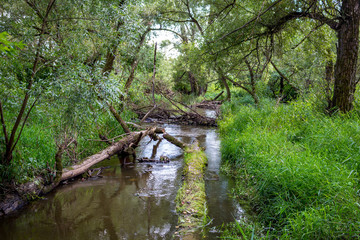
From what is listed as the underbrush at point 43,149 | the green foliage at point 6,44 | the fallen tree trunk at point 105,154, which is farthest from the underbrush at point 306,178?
the green foliage at point 6,44

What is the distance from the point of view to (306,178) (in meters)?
3.49

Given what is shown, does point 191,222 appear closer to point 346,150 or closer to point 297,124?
point 346,150

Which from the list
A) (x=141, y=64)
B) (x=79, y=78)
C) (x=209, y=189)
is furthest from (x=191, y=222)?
(x=141, y=64)

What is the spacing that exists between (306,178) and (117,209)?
3.04 metres

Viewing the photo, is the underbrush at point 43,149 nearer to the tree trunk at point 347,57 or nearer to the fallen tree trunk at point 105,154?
the fallen tree trunk at point 105,154

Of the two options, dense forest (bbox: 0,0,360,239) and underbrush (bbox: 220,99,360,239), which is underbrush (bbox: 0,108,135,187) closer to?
dense forest (bbox: 0,0,360,239)

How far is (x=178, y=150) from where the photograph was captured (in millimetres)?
8430

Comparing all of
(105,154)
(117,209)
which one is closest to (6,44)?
(117,209)

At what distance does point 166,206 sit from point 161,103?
915 cm

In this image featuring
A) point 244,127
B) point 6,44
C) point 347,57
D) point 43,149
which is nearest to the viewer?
point 6,44

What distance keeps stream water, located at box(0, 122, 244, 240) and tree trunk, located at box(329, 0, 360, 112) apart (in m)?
3.51

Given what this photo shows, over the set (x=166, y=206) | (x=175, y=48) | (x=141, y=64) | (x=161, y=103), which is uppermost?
(x=175, y=48)

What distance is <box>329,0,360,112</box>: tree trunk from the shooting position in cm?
584

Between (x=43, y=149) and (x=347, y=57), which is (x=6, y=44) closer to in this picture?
(x=43, y=149)
